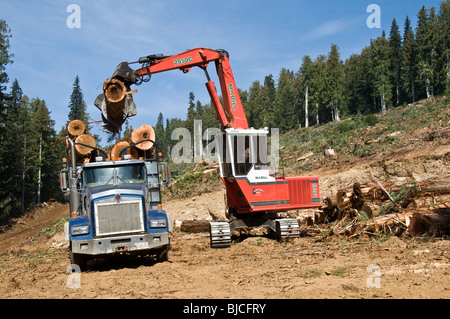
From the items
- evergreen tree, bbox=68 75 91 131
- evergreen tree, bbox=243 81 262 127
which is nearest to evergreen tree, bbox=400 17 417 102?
evergreen tree, bbox=243 81 262 127

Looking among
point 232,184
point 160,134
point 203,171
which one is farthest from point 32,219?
point 160,134

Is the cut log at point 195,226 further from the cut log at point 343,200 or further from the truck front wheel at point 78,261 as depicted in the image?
the truck front wheel at point 78,261

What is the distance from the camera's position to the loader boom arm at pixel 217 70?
13625mm

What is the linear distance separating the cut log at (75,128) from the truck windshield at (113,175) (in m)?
3.71

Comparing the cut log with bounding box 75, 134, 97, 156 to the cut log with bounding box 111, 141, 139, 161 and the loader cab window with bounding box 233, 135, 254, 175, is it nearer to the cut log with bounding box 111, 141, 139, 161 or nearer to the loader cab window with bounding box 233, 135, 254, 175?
the cut log with bounding box 111, 141, 139, 161

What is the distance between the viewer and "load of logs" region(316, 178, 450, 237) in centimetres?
1042

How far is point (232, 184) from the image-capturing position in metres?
13.2

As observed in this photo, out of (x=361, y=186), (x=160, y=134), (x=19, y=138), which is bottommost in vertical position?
(x=361, y=186)

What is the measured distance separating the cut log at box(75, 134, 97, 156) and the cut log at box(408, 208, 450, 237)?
30.7 ft

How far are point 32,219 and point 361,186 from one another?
34.5 metres

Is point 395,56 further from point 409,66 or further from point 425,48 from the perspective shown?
point 425,48

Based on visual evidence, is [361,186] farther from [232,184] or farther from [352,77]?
[352,77]

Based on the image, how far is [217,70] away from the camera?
47.0ft
